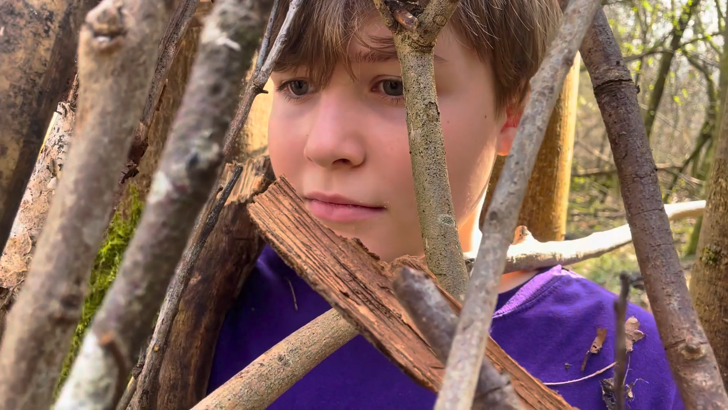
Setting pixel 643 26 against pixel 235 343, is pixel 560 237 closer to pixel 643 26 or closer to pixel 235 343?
pixel 235 343

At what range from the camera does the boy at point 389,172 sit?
97 cm

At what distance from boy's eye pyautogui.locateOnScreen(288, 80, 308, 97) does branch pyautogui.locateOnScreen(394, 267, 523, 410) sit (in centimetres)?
80

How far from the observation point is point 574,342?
4.11 ft

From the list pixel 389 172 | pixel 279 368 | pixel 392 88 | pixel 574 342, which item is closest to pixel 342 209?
pixel 389 172

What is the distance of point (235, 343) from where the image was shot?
130cm

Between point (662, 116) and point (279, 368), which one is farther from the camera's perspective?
point (662, 116)

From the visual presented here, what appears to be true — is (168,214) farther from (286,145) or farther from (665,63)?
(665,63)

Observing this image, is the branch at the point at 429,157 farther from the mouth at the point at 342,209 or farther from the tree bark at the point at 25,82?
the mouth at the point at 342,209

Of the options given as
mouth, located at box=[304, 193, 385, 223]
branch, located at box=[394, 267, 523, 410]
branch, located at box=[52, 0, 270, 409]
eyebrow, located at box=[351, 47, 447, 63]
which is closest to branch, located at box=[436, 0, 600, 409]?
Answer: branch, located at box=[394, 267, 523, 410]

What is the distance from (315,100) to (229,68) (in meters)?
0.80

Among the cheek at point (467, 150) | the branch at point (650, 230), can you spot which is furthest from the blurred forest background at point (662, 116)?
the branch at point (650, 230)

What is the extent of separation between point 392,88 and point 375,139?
0.10 meters

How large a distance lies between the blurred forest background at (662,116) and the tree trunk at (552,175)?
2.96 m

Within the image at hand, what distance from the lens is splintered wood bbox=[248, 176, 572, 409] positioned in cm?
50
